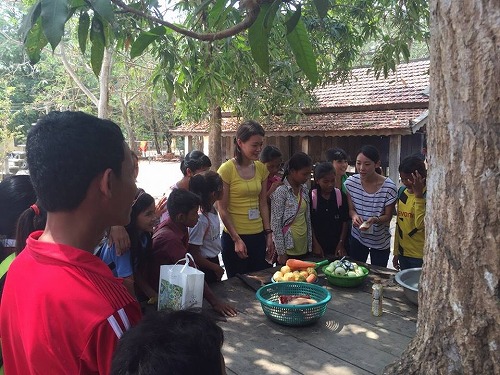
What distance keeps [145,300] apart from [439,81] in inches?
78.7

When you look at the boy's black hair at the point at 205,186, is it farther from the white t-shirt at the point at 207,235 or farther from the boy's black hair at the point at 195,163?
the boy's black hair at the point at 195,163

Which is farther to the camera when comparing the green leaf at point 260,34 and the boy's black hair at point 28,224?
the boy's black hair at point 28,224

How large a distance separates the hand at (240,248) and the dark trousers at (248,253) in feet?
0.68

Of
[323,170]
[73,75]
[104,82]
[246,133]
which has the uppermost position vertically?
[73,75]

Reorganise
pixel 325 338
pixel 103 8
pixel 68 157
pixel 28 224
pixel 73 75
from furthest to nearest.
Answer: pixel 73 75, pixel 325 338, pixel 28 224, pixel 103 8, pixel 68 157

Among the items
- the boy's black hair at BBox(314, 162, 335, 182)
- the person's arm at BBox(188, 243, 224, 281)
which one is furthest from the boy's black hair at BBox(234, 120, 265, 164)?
the person's arm at BBox(188, 243, 224, 281)

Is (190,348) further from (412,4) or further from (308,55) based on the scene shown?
(412,4)

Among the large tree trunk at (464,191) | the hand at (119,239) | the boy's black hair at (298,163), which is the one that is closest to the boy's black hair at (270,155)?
the boy's black hair at (298,163)

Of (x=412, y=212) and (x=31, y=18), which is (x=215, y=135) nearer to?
(x=412, y=212)

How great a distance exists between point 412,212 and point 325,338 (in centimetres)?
178

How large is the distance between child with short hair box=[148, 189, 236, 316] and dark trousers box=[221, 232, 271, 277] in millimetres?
984

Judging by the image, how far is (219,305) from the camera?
236 centimetres

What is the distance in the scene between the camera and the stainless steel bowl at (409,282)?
2421mm

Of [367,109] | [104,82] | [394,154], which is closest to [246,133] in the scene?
[394,154]
